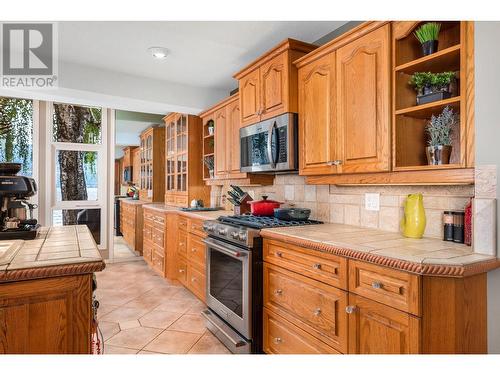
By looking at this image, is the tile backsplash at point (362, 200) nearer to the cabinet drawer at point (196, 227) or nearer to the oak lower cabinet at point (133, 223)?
the cabinet drawer at point (196, 227)

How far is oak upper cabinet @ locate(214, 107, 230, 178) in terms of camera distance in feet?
11.7

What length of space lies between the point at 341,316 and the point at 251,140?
1732 millimetres

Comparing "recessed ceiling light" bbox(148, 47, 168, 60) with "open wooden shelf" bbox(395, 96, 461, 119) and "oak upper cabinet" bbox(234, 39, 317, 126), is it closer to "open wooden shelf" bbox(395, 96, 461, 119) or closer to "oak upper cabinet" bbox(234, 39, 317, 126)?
"oak upper cabinet" bbox(234, 39, 317, 126)

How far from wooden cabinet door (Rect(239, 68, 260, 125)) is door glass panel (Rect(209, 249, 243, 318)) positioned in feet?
4.01

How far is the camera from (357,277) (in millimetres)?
1566

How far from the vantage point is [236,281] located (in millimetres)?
2404

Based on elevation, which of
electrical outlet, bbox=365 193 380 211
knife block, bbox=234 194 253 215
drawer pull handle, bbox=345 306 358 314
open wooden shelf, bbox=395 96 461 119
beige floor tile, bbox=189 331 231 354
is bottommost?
beige floor tile, bbox=189 331 231 354

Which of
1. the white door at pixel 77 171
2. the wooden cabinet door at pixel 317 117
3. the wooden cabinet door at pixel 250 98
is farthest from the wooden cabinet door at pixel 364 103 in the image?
the white door at pixel 77 171

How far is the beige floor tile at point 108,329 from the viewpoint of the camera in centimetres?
263

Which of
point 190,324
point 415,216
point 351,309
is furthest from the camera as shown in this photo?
point 190,324

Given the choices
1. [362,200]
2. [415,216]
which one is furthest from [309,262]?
[362,200]

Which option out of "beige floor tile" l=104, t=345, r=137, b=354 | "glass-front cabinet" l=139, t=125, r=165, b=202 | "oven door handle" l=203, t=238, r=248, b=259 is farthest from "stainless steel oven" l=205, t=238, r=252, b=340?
"glass-front cabinet" l=139, t=125, r=165, b=202

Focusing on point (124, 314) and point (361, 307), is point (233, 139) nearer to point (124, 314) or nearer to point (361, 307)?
point (124, 314)

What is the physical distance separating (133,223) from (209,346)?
380cm
